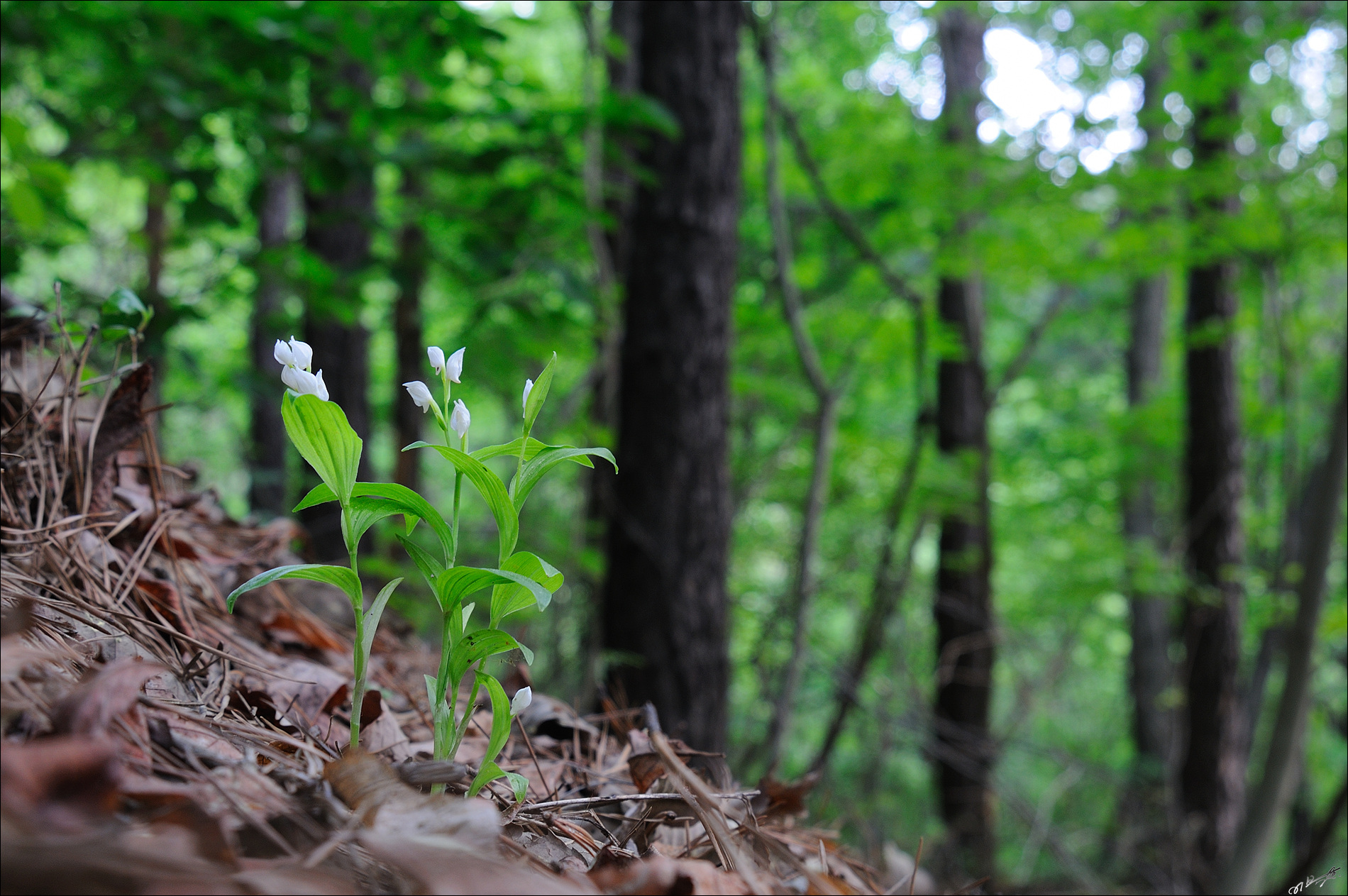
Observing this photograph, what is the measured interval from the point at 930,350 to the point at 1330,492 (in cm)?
302

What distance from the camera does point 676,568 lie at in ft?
10.1

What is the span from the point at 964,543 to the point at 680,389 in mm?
4478

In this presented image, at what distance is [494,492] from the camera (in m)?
0.89

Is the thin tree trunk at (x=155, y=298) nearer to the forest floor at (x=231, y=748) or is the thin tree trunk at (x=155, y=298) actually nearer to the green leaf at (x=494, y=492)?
the forest floor at (x=231, y=748)

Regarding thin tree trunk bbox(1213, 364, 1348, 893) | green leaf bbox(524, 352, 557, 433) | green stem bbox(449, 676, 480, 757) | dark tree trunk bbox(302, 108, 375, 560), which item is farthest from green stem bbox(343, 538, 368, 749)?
dark tree trunk bbox(302, 108, 375, 560)

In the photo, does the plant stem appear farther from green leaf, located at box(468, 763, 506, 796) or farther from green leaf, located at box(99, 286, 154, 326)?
green leaf, located at box(99, 286, 154, 326)

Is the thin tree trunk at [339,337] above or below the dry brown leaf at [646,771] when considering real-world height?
above

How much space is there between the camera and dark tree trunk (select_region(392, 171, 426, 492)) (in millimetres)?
3918

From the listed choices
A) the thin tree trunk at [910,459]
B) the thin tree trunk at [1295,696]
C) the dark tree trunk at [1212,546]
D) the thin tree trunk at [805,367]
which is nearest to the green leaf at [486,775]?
the thin tree trunk at [1295,696]

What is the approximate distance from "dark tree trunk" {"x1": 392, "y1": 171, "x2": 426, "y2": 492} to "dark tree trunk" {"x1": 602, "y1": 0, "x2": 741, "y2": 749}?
127 centimetres

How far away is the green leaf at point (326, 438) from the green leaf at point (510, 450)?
128 mm

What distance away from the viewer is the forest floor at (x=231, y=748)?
53 cm

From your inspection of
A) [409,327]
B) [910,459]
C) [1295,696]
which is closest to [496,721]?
[1295,696]

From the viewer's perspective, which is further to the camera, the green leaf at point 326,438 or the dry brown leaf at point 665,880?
the green leaf at point 326,438
